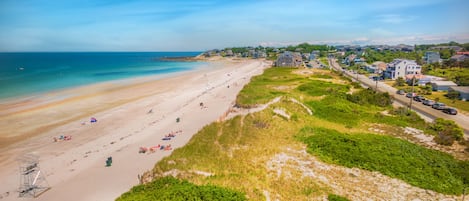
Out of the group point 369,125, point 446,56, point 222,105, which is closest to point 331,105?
point 369,125

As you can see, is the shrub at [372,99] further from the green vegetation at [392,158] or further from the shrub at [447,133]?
the green vegetation at [392,158]

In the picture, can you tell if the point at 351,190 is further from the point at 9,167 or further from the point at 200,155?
the point at 9,167

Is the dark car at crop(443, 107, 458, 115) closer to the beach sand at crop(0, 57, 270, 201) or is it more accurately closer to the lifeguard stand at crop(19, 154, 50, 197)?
the beach sand at crop(0, 57, 270, 201)

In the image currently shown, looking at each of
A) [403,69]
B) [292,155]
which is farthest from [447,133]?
[403,69]

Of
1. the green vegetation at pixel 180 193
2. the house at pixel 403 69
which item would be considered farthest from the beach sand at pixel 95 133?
the house at pixel 403 69

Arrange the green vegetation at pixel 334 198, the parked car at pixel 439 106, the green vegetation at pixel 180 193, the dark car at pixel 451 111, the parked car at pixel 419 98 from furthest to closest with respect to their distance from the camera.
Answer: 1. the parked car at pixel 419 98
2. the parked car at pixel 439 106
3. the dark car at pixel 451 111
4. the green vegetation at pixel 334 198
5. the green vegetation at pixel 180 193

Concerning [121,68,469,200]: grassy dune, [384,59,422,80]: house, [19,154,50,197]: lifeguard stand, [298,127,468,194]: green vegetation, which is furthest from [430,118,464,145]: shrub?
[384,59,422,80]: house
